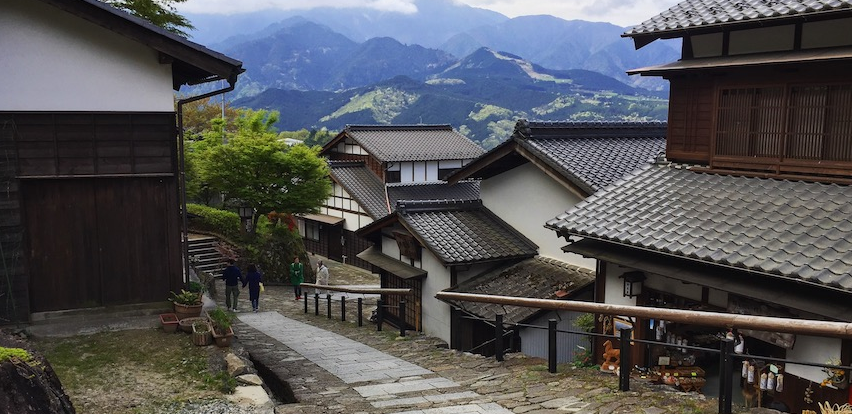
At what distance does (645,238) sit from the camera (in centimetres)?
945

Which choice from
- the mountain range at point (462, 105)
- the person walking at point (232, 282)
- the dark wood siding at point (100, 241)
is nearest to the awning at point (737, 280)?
the dark wood siding at point (100, 241)

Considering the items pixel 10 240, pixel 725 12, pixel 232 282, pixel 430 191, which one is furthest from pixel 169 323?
pixel 430 191

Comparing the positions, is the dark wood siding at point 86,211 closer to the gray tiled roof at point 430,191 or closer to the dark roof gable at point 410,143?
the gray tiled roof at point 430,191

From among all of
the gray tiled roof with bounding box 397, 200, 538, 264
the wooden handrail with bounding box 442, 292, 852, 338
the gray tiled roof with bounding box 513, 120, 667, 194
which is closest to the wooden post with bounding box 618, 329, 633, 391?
the wooden handrail with bounding box 442, 292, 852, 338

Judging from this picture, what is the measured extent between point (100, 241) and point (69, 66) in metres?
2.94

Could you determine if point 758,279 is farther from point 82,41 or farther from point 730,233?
point 82,41

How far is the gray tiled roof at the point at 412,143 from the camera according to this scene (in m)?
36.2

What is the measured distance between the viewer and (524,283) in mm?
15312

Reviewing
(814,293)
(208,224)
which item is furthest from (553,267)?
(208,224)

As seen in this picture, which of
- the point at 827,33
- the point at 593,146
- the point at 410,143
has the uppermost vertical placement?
the point at 827,33

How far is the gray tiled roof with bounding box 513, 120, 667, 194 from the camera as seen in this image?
597 inches

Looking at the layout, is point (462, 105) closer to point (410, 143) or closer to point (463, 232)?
point (410, 143)

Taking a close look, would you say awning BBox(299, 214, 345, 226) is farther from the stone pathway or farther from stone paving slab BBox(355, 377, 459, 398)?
stone paving slab BBox(355, 377, 459, 398)

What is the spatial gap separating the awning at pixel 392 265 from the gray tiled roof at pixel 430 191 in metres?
13.7
